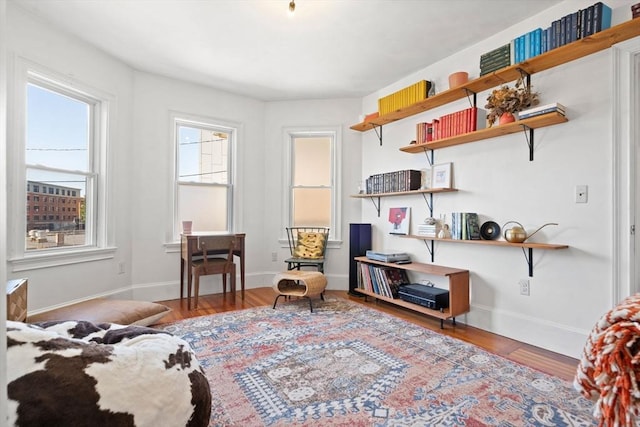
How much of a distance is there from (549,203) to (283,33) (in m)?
2.65

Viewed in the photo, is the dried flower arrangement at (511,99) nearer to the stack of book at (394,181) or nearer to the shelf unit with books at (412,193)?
the shelf unit with books at (412,193)

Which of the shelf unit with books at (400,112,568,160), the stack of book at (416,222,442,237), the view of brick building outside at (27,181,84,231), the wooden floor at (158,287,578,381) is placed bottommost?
the wooden floor at (158,287,578,381)

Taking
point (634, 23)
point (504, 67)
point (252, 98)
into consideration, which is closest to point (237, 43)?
point (252, 98)

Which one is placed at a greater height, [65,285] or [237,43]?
[237,43]

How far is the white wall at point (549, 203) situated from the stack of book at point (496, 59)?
0.19m

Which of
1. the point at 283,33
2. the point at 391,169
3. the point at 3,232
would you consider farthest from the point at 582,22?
the point at 3,232

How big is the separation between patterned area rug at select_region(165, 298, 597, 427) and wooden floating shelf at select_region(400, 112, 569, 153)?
5.71 ft

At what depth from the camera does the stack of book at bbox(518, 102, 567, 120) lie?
2.24m

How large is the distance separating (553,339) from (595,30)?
2181mm

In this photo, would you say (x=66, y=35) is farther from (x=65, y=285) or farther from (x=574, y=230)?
(x=574, y=230)

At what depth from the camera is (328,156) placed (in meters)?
4.50

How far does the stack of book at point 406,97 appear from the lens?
127 inches

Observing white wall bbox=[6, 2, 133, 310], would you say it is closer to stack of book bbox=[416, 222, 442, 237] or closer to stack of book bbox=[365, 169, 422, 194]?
stack of book bbox=[365, 169, 422, 194]

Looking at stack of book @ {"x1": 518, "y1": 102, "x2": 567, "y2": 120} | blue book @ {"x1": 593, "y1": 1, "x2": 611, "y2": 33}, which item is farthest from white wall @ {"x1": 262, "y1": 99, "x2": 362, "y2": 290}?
blue book @ {"x1": 593, "y1": 1, "x2": 611, "y2": 33}
